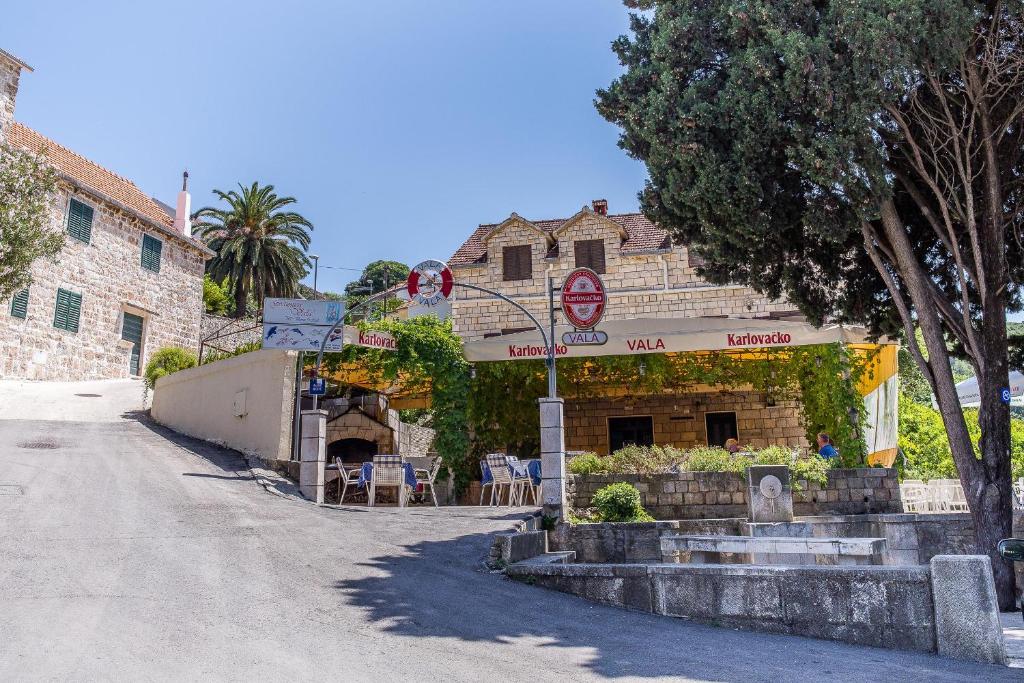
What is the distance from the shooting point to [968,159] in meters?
9.73

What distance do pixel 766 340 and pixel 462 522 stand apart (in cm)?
648

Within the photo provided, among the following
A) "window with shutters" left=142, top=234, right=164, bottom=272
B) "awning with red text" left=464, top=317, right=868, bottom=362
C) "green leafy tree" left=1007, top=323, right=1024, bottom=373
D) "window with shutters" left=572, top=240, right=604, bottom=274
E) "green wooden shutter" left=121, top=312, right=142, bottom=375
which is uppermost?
"window with shutters" left=142, top=234, right=164, bottom=272

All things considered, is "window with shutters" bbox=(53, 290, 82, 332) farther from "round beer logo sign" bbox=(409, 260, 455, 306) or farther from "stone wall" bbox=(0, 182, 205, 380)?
"round beer logo sign" bbox=(409, 260, 455, 306)

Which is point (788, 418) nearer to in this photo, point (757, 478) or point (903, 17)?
point (757, 478)

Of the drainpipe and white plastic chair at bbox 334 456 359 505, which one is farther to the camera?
the drainpipe

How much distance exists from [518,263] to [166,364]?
11246 millimetres

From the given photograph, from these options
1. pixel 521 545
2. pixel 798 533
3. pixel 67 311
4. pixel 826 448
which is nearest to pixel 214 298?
pixel 67 311

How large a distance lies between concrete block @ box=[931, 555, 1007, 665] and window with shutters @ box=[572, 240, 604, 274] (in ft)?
63.8

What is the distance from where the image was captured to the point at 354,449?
67.6 ft

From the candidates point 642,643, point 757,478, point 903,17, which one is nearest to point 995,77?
point 903,17

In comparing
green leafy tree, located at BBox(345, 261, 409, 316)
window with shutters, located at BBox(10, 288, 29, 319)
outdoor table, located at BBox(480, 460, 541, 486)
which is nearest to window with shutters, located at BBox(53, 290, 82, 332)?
window with shutters, located at BBox(10, 288, 29, 319)

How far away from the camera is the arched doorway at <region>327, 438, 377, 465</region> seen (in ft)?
66.7

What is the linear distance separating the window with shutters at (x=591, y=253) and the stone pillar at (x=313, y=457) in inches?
527

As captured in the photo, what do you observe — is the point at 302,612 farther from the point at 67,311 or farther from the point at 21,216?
the point at 67,311
